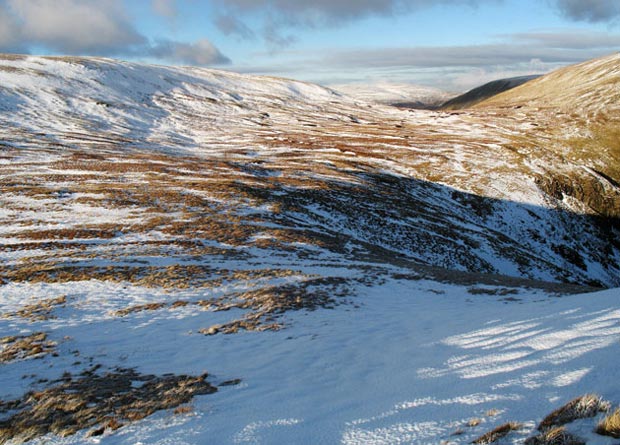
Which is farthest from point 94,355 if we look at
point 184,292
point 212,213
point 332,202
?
point 332,202

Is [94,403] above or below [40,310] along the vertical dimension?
above

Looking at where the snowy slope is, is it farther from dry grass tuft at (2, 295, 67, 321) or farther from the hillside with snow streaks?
dry grass tuft at (2, 295, 67, 321)

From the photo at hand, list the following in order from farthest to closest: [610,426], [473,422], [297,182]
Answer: [297,182], [473,422], [610,426]

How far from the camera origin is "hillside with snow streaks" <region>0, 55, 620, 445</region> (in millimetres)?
8250

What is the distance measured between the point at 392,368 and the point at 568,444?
554cm

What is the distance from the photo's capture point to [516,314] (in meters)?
14.7

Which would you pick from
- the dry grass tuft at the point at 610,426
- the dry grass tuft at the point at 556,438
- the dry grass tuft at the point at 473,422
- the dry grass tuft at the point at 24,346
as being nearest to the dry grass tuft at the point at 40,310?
the dry grass tuft at the point at 24,346

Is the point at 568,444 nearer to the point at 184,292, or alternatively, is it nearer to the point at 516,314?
the point at 516,314

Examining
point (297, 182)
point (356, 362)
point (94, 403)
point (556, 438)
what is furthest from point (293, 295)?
point (297, 182)

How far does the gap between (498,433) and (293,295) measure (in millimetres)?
12838

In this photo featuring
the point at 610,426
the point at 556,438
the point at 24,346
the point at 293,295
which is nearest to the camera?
the point at 610,426

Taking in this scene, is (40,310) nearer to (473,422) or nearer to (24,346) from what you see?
(24,346)

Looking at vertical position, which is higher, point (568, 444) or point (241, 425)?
point (568, 444)

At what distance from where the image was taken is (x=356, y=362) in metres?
11.6
